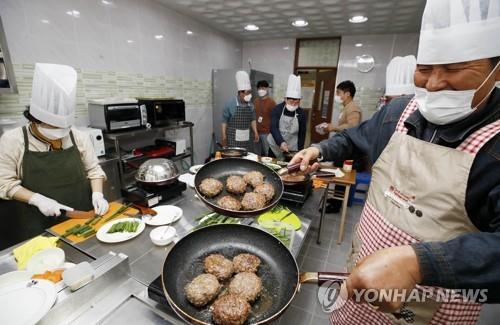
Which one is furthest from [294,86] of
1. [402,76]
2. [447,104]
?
[447,104]

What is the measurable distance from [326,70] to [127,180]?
4.84 m

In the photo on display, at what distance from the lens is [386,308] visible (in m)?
0.56

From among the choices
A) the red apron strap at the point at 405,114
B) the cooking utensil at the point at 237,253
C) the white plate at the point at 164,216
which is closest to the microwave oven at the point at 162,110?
the white plate at the point at 164,216

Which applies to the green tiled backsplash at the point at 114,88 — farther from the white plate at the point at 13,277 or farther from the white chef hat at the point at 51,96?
the white plate at the point at 13,277

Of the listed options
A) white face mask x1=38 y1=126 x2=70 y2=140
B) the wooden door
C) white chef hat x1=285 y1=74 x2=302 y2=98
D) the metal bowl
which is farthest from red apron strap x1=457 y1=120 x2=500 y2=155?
the wooden door

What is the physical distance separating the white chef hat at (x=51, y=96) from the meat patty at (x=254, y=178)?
1356 millimetres

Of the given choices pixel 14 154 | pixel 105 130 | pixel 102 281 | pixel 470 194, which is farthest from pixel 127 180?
pixel 470 194

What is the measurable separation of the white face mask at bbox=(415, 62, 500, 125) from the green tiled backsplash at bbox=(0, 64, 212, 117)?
335cm

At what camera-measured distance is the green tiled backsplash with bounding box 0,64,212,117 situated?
7.58 feet

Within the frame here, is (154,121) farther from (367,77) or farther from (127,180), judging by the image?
(367,77)

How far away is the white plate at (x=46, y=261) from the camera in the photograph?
101cm

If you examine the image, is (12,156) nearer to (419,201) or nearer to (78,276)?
(78,276)

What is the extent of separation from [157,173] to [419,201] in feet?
5.09

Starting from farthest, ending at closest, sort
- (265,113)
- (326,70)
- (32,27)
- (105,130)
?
1. (326,70)
2. (265,113)
3. (105,130)
4. (32,27)
